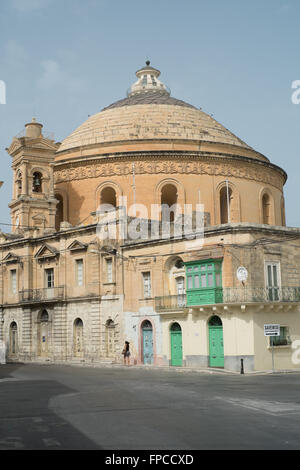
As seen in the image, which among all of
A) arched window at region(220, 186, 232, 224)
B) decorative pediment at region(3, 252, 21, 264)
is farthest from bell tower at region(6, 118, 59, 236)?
arched window at region(220, 186, 232, 224)

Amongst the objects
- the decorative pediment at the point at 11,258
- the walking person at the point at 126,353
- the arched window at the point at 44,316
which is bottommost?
the walking person at the point at 126,353

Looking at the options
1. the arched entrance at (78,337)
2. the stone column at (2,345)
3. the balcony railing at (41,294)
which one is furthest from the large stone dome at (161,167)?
the stone column at (2,345)

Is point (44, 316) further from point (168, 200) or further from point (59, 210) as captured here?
point (168, 200)

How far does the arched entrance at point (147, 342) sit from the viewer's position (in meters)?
32.3

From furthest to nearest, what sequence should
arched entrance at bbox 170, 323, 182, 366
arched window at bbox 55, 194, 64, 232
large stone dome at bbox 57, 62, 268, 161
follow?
1. arched window at bbox 55, 194, 64, 232
2. large stone dome at bbox 57, 62, 268, 161
3. arched entrance at bbox 170, 323, 182, 366

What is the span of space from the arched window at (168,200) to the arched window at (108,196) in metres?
3.23

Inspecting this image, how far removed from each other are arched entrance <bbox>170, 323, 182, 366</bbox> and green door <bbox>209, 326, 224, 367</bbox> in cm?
199

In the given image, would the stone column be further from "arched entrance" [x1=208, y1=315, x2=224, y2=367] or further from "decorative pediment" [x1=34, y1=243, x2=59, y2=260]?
"arched entrance" [x1=208, y1=315, x2=224, y2=367]

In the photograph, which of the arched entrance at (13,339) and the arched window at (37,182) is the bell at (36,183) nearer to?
the arched window at (37,182)

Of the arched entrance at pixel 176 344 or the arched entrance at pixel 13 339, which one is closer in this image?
the arched entrance at pixel 176 344

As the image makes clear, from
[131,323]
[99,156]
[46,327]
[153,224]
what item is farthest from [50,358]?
[99,156]

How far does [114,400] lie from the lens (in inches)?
628

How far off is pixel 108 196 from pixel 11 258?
772 centimetres

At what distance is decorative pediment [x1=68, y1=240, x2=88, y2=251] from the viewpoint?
36.1 meters
